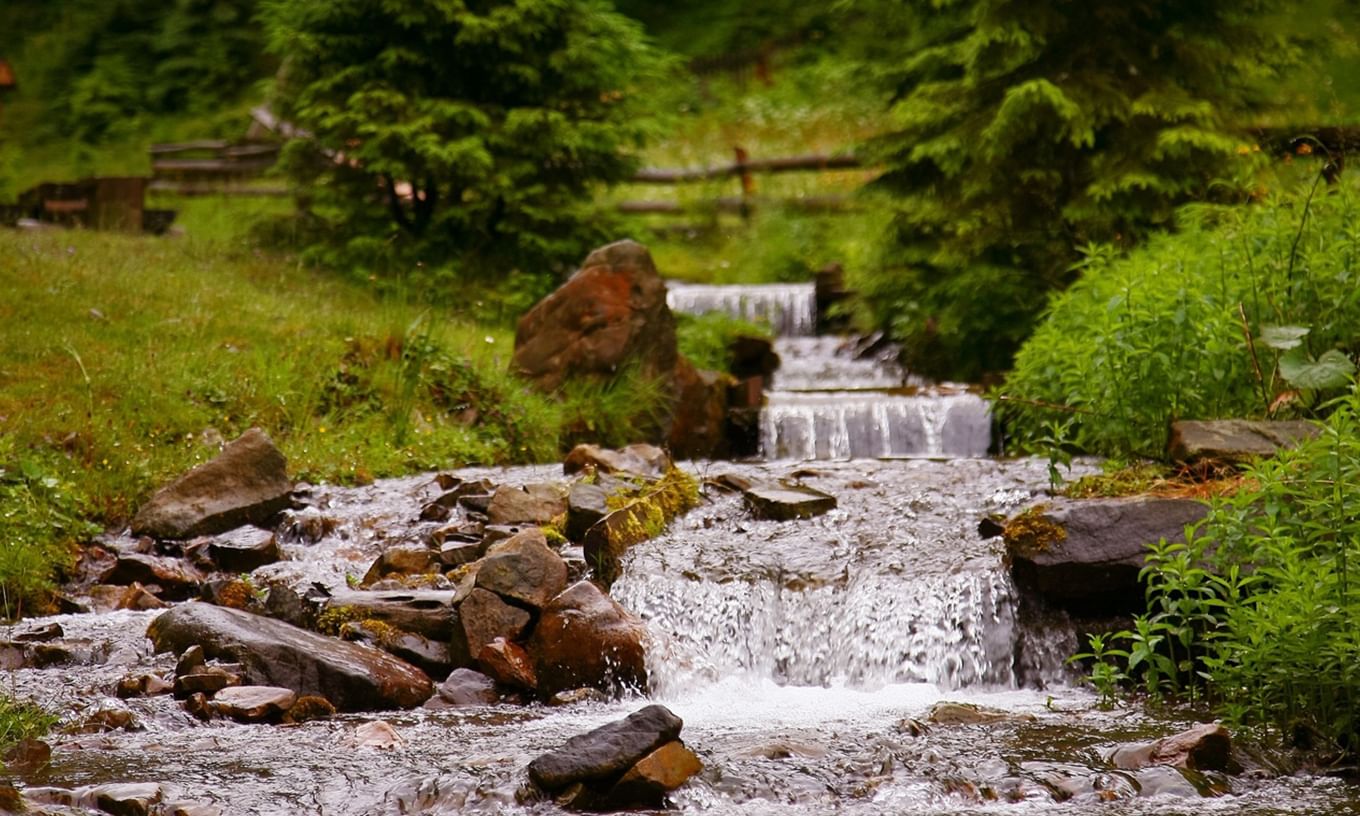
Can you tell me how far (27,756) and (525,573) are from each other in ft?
7.63

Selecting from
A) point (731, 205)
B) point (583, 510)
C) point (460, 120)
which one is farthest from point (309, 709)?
point (731, 205)

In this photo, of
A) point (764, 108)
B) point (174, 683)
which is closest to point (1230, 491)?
point (174, 683)

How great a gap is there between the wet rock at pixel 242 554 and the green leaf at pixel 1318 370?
559 centimetres

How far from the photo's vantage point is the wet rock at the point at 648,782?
14.3 ft

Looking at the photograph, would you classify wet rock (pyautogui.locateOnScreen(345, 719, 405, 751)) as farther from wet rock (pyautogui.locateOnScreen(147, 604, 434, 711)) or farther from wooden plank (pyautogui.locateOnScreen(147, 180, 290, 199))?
wooden plank (pyautogui.locateOnScreen(147, 180, 290, 199))

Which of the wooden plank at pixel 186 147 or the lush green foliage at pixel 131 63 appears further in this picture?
the lush green foliage at pixel 131 63

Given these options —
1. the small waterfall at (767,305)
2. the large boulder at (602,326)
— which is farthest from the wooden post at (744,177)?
the large boulder at (602,326)

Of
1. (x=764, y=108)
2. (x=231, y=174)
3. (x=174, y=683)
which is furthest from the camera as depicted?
(x=764, y=108)

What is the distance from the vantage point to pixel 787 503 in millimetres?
7766

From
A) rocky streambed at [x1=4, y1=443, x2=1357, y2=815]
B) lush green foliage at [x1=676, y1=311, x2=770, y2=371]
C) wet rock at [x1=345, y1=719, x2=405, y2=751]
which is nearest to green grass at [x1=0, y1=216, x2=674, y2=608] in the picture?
rocky streambed at [x1=4, y1=443, x2=1357, y2=815]

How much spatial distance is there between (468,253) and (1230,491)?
31.1ft

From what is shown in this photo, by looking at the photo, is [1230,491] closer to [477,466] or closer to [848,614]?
[848,614]

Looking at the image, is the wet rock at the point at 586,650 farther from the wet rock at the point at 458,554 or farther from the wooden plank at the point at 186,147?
the wooden plank at the point at 186,147

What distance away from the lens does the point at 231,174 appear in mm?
23375
